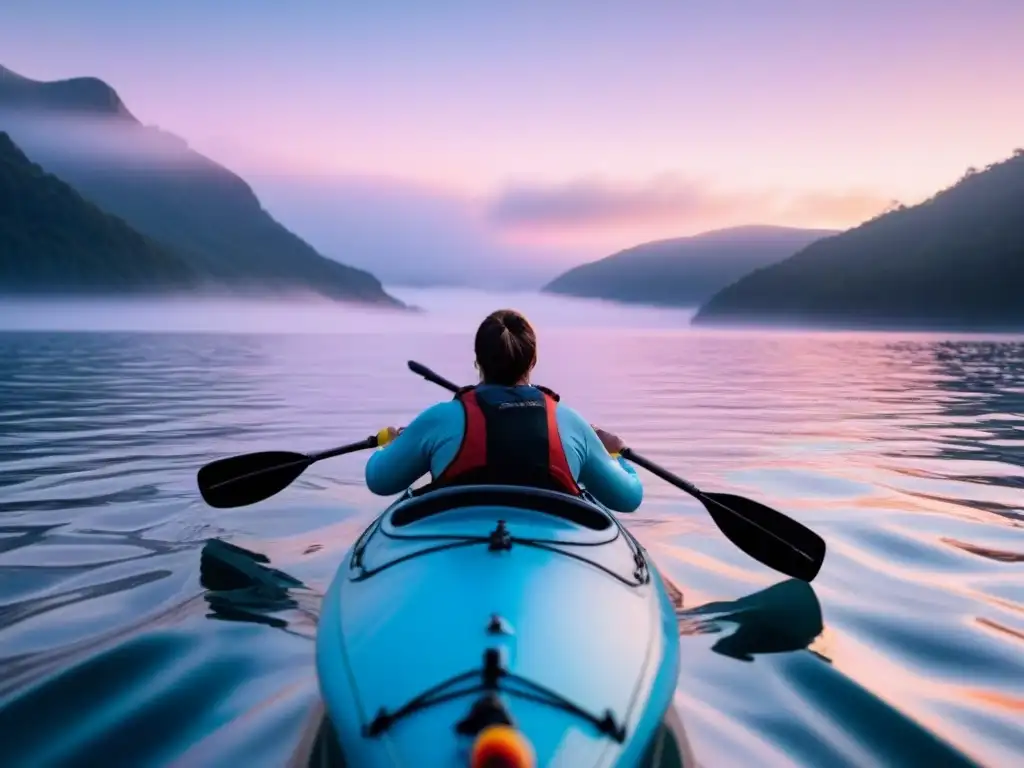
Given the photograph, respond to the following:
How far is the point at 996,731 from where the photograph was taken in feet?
12.6

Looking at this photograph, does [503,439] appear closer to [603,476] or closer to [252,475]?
[603,476]

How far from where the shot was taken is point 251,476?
272 inches

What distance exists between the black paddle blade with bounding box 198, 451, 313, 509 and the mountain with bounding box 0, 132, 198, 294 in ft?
651

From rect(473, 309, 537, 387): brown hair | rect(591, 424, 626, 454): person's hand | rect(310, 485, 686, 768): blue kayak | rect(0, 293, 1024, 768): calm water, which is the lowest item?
rect(0, 293, 1024, 768): calm water

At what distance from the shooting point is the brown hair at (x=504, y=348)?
4.23 meters

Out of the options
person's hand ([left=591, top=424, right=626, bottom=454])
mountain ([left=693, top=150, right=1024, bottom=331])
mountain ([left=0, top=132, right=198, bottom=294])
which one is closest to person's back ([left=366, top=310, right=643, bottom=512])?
person's hand ([left=591, top=424, right=626, bottom=454])

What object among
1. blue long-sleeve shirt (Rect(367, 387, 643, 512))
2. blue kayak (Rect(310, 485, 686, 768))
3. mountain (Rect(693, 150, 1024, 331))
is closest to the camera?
blue kayak (Rect(310, 485, 686, 768))

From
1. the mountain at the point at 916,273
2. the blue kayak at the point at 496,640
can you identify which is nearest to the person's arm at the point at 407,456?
the blue kayak at the point at 496,640

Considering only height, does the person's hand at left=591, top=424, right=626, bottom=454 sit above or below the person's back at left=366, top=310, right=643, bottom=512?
below

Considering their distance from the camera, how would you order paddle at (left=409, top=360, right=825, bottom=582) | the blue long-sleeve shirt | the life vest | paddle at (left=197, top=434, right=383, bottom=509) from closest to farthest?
the life vest
the blue long-sleeve shirt
paddle at (left=409, top=360, right=825, bottom=582)
paddle at (left=197, top=434, right=383, bottom=509)

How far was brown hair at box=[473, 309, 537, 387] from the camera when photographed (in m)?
4.23

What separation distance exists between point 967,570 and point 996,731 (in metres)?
2.66

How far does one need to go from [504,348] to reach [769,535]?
2.83m

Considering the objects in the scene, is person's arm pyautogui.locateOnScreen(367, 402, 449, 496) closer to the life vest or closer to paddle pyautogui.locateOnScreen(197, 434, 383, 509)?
the life vest
